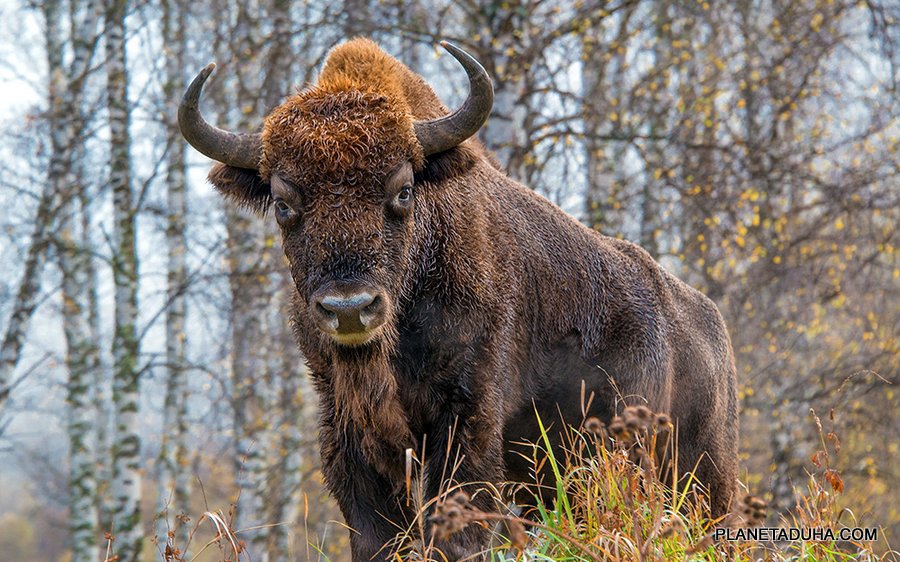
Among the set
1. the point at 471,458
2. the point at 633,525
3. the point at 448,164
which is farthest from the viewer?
the point at 448,164

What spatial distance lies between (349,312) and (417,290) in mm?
834

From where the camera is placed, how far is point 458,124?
488 cm

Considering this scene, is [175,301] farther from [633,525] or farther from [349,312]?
[633,525]

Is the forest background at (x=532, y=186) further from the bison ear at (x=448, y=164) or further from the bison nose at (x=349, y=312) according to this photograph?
the bison nose at (x=349, y=312)

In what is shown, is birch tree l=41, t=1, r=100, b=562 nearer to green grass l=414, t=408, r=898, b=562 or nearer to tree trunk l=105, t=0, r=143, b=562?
tree trunk l=105, t=0, r=143, b=562

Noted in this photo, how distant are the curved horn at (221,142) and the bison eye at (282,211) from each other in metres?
0.35

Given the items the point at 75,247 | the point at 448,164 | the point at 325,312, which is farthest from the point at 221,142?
the point at 75,247

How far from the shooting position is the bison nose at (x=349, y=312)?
4.15 meters

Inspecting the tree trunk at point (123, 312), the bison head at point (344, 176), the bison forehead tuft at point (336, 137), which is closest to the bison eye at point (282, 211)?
the bison head at point (344, 176)

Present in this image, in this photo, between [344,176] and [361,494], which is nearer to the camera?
[344,176]

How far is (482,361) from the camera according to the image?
4910mm

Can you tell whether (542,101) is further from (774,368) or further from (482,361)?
(482,361)

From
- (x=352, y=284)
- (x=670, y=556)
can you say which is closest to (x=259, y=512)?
(x=352, y=284)

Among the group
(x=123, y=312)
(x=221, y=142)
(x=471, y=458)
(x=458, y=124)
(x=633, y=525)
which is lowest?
(x=123, y=312)
